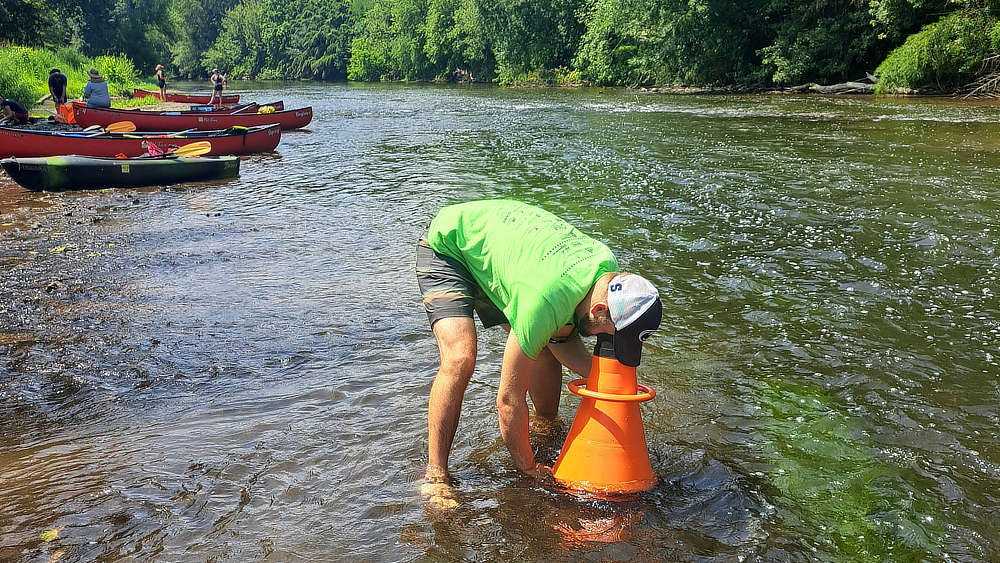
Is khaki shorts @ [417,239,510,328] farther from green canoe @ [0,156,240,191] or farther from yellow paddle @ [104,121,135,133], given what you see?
yellow paddle @ [104,121,135,133]

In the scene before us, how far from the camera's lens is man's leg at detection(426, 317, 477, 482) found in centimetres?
342

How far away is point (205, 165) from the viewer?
14.6m

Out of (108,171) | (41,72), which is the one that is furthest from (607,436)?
(41,72)

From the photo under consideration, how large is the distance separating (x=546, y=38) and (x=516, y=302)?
54.6 m

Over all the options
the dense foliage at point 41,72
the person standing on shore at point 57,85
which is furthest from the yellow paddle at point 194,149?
the dense foliage at point 41,72

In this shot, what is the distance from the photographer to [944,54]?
25.2m

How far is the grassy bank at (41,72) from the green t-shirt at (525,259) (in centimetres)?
2569

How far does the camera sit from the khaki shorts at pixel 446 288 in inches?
140

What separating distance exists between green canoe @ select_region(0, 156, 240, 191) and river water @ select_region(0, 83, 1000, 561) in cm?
105

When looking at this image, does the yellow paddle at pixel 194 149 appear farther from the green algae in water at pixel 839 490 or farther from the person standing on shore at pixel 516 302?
the green algae in water at pixel 839 490

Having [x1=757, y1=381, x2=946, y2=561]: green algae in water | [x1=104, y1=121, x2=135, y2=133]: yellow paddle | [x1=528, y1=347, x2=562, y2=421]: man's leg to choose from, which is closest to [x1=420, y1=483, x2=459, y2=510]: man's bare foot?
[x1=528, y1=347, x2=562, y2=421]: man's leg

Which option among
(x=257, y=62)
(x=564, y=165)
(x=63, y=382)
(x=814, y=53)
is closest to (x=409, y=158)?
(x=564, y=165)

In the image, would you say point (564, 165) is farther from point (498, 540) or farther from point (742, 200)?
point (498, 540)

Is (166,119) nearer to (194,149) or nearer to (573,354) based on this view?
(194,149)
